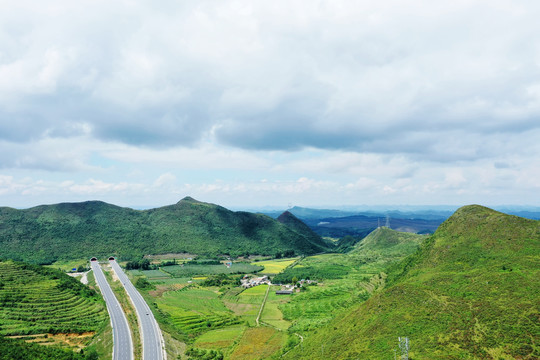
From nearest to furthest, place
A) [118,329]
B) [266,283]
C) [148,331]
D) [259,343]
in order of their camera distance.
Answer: [259,343], [148,331], [118,329], [266,283]

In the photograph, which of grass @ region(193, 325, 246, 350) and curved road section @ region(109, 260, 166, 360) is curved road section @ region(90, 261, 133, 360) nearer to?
curved road section @ region(109, 260, 166, 360)

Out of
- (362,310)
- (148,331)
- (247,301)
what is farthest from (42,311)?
(362,310)

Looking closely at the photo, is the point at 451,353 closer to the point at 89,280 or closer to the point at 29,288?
the point at 29,288

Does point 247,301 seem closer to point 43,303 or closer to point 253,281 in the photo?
point 253,281

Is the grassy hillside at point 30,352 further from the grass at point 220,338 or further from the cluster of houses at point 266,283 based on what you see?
the cluster of houses at point 266,283

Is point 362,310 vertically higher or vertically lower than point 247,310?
higher

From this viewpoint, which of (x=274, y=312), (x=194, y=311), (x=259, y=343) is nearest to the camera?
(x=259, y=343)
